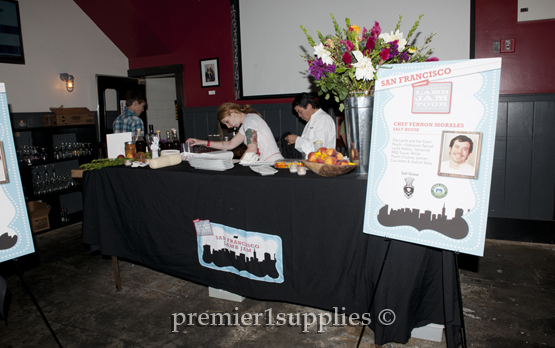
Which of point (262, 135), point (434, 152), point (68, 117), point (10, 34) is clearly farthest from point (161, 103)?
point (434, 152)

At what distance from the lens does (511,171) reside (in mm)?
3674

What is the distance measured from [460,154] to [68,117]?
4862 millimetres

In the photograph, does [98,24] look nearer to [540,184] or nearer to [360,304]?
[360,304]

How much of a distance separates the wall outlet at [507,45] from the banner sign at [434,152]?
2899mm

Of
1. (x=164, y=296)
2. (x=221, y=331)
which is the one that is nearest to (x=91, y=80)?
(x=164, y=296)

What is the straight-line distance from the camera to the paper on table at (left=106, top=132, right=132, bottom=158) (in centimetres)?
283

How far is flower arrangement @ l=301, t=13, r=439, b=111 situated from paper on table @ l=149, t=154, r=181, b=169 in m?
1.26

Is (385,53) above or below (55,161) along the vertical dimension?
above

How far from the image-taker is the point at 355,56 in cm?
167

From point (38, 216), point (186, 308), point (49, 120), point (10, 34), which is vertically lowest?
point (186, 308)

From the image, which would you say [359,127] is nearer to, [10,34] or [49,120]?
[49,120]

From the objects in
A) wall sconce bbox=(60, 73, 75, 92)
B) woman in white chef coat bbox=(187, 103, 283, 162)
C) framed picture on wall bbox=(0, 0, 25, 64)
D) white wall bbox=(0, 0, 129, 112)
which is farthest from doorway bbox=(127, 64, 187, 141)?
woman in white chef coat bbox=(187, 103, 283, 162)

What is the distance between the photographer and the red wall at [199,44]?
526 cm

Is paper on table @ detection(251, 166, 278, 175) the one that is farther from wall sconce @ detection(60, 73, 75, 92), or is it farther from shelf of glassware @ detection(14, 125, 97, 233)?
wall sconce @ detection(60, 73, 75, 92)
